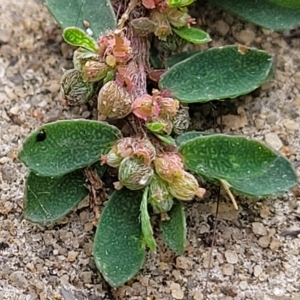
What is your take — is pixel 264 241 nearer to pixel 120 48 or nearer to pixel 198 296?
pixel 198 296

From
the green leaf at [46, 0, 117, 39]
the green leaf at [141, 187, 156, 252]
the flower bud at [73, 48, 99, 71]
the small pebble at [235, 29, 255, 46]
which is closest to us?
the green leaf at [141, 187, 156, 252]

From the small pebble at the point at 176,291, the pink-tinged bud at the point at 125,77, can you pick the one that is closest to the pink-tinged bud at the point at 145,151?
the pink-tinged bud at the point at 125,77

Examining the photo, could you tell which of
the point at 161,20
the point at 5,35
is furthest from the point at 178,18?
the point at 5,35

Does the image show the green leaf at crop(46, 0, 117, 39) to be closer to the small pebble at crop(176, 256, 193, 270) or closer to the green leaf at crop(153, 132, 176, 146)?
the green leaf at crop(153, 132, 176, 146)

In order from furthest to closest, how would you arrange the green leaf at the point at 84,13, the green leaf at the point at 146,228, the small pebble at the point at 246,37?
the small pebble at the point at 246,37 < the green leaf at the point at 84,13 < the green leaf at the point at 146,228

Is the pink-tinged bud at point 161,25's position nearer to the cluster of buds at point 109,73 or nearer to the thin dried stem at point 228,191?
the cluster of buds at point 109,73

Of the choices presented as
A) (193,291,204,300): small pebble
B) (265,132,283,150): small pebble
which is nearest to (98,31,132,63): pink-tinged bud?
(265,132,283,150): small pebble
